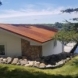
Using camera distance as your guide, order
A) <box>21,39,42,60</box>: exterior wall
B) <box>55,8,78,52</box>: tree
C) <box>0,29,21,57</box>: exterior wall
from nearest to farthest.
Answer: <box>55,8,78,52</box>: tree
<box>21,39,42,60</box>: exterior wall
<box>0,29,21,57</box>: exterior wall

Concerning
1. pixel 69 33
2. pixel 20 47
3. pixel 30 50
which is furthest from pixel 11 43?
pixel 69 33

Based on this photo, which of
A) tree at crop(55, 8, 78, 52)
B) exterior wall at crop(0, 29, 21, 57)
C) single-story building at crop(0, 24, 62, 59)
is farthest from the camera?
exterior wall at crop(0, 29, 21, 57)

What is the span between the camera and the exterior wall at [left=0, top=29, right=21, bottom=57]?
20547 millimetres

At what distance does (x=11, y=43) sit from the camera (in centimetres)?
2069

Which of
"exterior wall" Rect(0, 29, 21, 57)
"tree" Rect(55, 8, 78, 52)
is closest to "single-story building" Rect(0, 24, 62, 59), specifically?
"exterior wall" Rect(0, 29, 21, 57)

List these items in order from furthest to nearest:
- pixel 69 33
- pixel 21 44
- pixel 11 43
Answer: pixel 11 43
pixel 21 44
pixel 69 33

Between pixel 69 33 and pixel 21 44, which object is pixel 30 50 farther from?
pixel 69 33

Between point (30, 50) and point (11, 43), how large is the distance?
180 cm

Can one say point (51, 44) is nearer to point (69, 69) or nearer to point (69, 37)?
point (69, 37)

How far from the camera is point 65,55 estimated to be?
2167 centimetres

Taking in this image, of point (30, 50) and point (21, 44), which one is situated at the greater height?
point (21, 44)

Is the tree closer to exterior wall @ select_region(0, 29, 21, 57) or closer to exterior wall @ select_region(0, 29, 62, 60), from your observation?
exterior wall @ select_region(0, 29, 62, 60)

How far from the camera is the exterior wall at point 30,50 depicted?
1977cm

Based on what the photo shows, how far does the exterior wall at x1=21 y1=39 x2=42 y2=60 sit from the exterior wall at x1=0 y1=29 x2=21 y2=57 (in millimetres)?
437
